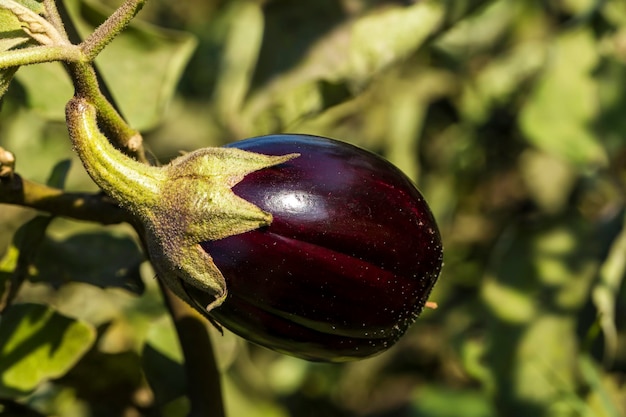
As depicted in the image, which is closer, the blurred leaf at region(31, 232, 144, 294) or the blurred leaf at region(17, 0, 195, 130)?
the blurred leaf at region(31, 232, 144, 294)

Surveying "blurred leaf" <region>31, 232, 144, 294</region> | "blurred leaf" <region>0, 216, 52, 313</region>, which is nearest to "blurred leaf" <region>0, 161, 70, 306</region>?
"blurred leaf" <region>0, 216, 52, 313</region>

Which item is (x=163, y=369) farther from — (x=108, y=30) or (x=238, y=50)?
(x=238, y=50)

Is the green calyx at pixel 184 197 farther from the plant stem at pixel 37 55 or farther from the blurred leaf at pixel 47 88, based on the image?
the blurred leaf at pixel 47 88

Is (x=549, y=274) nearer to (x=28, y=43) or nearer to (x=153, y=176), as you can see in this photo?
(x=153, y=176)

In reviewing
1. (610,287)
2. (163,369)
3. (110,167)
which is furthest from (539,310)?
(110,167)

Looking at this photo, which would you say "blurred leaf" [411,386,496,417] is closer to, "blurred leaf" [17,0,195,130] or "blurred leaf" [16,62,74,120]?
"blurred leaf" [17,0,195,130]

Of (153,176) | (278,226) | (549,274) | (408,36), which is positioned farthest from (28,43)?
(549,274)
